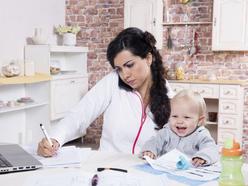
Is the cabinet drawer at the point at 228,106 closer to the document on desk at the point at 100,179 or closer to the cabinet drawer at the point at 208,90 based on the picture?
the cabinet drawer at the point at 208,90

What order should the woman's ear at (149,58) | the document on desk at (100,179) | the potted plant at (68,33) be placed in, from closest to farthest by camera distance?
the document on desk at (100,179), the woman's ear at (149,58), the potted plant at (68,33)

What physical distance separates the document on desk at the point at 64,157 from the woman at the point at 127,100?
1.04ft

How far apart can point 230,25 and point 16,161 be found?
3438 mm

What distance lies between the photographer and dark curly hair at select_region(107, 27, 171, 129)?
1.93m

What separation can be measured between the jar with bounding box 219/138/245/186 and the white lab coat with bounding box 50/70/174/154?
0.99 meters

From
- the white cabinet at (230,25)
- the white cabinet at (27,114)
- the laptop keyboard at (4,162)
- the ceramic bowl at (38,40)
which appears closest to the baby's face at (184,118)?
the laptop keyboard at (4,162)

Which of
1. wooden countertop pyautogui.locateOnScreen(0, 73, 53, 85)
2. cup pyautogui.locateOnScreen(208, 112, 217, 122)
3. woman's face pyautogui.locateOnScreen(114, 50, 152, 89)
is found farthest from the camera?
cup pyautogui.locateOnScreen(208, 112, 217, 122)

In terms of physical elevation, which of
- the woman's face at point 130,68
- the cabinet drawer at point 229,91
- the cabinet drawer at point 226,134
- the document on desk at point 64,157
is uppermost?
the woman's face at point 130,68

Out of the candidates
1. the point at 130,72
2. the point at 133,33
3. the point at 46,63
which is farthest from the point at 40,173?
the point at 46,63

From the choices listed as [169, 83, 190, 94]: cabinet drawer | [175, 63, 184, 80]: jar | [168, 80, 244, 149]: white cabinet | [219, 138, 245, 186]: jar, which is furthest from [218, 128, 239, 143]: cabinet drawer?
[219, 138, 245, 186]: jar

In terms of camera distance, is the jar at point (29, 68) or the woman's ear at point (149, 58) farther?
the jar at point (29, 68)

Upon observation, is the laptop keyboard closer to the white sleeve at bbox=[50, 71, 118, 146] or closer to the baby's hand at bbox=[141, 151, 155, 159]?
the white sleeve at bbox=[50, 71, 118, 146]

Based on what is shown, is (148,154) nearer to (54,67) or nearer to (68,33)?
(54,67)

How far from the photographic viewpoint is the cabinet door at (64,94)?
4176 millimetres
